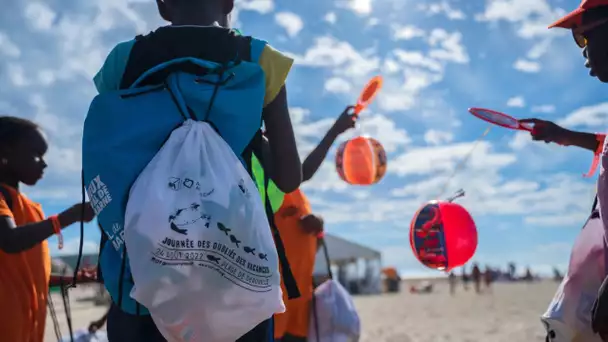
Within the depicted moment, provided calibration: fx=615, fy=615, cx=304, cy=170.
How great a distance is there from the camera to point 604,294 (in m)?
1.74

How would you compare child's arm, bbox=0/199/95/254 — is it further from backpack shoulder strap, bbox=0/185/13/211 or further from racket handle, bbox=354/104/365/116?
racket handle, bbox=354/104/365/116

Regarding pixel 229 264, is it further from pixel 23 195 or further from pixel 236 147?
pixel 23 195

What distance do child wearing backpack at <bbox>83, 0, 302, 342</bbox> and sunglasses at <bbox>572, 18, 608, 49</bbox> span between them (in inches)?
40.7

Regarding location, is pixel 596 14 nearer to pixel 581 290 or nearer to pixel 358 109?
pixel 581 290

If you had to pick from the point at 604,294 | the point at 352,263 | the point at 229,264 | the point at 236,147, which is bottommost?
the point at 352,263

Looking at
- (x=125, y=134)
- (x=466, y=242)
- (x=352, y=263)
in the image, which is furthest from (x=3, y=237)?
(x=352, y=263)

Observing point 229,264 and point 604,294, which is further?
point 604,294

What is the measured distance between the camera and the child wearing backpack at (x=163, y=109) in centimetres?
154

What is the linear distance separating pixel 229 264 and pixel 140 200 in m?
0.25

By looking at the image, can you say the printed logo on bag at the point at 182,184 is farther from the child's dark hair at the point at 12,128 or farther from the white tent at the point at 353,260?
the white tent at the point at 353,260

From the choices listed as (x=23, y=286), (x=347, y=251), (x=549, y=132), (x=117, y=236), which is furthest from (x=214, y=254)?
(x=347, y=251)

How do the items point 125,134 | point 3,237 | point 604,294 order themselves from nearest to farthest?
point 125,134 < point 604,294 < point 3,237

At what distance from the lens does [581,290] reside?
220cm

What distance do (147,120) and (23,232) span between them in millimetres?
1262
